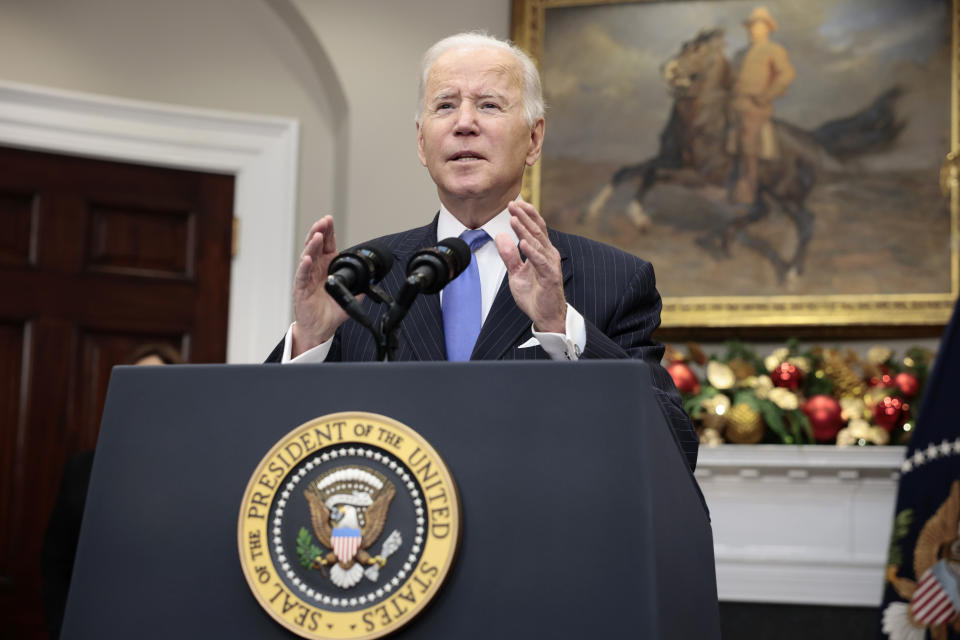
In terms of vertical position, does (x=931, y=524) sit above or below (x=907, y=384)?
below

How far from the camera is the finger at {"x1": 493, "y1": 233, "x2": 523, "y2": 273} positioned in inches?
53.5

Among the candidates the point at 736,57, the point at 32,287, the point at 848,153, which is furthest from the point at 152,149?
the point at 848,153

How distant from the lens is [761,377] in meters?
4.12

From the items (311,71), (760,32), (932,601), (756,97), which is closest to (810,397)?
(932,601)

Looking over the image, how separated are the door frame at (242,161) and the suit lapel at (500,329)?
113 inches

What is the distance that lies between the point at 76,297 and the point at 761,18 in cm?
291

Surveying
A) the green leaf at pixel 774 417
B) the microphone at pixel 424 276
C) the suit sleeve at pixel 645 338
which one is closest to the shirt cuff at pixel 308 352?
the microphone at pixel 424 276

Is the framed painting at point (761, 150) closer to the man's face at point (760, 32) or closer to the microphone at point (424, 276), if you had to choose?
the man's face at point (760, 32)

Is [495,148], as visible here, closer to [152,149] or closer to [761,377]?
[761,377]

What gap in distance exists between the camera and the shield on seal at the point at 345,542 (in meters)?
1.07

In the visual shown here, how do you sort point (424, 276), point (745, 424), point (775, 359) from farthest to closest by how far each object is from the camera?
point (775, 359) → point (745, 424) → point (424, 276)

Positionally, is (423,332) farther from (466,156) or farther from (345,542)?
(345,542)

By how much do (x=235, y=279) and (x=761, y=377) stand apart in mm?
2070

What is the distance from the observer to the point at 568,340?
138cm
